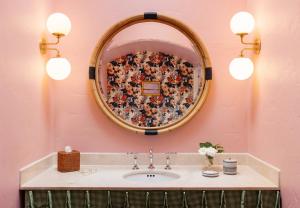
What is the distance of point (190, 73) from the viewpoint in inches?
112

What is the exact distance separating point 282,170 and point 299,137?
0.31 m

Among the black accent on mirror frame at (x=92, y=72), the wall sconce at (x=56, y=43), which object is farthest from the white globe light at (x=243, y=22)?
the wall sconce at (x=56, y=43)

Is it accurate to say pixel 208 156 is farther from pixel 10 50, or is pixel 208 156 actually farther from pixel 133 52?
pixel 10 50

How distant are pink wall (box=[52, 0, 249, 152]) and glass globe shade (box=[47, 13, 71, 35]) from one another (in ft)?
0.84

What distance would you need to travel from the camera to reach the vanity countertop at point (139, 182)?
228 centimetres

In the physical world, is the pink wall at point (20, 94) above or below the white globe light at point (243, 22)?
below

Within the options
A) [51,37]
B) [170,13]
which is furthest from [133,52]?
[51,37]

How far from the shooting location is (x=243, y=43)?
2.68 meters

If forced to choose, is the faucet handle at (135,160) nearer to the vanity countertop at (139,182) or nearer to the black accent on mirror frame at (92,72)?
the vanity countertop at (139,182)

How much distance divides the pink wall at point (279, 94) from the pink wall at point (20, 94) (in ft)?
4.76

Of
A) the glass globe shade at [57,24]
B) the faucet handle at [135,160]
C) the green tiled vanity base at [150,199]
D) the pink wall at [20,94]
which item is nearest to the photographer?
the pink wall at [20,94]

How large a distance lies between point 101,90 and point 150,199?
3.06 ft

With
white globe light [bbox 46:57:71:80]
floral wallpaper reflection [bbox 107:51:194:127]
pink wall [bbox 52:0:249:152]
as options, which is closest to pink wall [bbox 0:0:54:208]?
white globe light [bbox 46:57:71:80]

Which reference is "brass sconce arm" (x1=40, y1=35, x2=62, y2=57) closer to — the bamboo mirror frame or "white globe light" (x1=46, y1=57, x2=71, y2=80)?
"white globe light" (x1=46, y1=57, x2=71, y2=80)
